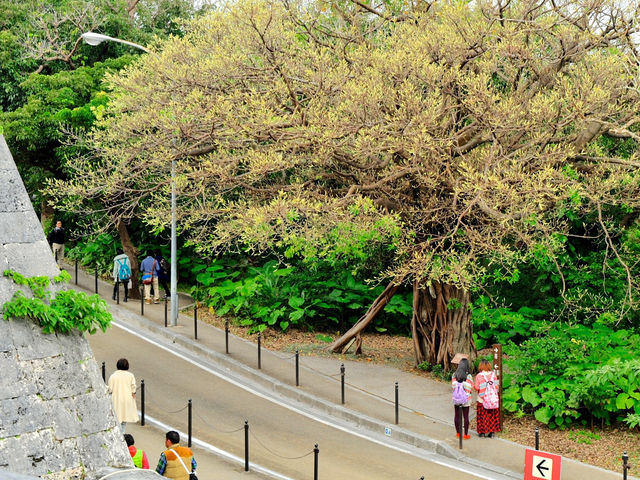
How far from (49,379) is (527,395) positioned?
10973 millimetres

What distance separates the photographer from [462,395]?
1492 cm

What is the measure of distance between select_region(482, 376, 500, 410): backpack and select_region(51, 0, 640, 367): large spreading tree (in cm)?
196

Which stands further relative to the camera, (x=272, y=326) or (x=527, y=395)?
(x=272, y=326)

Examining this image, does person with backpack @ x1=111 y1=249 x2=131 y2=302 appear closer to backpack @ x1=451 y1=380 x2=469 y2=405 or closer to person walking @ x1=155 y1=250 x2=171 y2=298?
person walking @ x1=155 y1=250 x2=171 y2=298

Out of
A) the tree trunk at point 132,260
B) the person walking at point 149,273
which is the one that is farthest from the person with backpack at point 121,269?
the tree trunk at point 132,260

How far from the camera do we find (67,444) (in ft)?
22.8

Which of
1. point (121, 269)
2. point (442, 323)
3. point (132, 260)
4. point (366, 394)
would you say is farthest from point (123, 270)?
point (442, 323)

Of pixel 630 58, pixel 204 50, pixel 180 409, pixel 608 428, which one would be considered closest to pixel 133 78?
pixel 204 50

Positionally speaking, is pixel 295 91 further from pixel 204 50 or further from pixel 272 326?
pixel 272 326

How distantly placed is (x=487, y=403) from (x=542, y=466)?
3.40 metres

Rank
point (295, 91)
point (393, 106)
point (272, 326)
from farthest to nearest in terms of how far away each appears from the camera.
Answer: point (272, 326) → point (295, 91) → point (393, 106)

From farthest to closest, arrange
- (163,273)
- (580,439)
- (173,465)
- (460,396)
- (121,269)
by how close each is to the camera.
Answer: (163,273) → (121,269) → (580,439) → (460,396) → (173,465)

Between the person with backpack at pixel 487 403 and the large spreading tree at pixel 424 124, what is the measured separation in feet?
5.80

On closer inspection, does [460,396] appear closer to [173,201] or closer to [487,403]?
[487,403]
